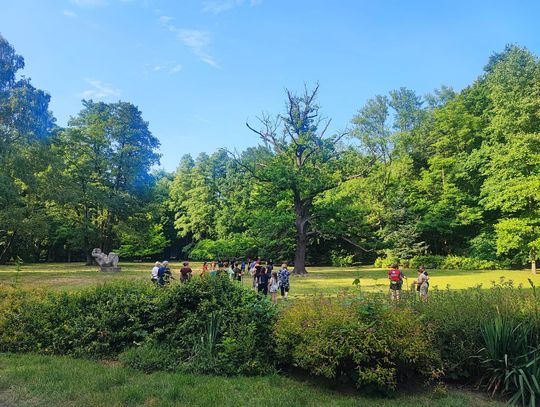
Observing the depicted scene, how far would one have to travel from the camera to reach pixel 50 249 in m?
54.4

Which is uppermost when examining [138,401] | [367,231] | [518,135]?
[518,135]

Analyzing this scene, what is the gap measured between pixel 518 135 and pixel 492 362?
3282 centimetres

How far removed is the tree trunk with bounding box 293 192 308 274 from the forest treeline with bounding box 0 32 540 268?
0.11 metres

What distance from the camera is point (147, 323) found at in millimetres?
6945

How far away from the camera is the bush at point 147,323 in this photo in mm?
6035

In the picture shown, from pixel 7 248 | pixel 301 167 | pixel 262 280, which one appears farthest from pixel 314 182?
pixel 7 248

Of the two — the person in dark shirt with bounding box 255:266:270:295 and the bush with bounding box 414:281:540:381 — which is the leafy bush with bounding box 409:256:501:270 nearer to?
the person in dark shirt with bounding box 255:266:270:295

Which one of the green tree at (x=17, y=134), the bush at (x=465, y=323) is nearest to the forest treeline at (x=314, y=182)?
the green tree at (x=17, y=134)

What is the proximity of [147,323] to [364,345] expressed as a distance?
12.7ft

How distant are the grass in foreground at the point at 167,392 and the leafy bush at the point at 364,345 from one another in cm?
29

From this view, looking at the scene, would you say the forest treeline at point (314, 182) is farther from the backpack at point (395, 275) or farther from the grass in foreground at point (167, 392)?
the grass in foreground at point (167, 392)

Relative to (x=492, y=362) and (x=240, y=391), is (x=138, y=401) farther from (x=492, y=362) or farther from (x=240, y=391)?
(x=492, y=362)

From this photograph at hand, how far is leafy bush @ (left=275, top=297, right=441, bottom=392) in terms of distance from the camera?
4.98 meters

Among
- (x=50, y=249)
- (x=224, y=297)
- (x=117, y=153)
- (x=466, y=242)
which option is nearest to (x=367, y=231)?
(x=466, y=242)
